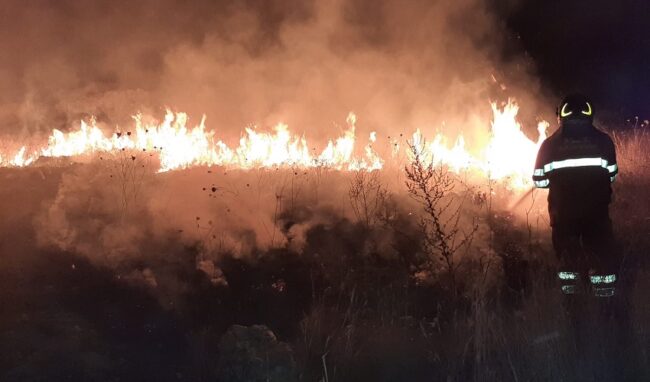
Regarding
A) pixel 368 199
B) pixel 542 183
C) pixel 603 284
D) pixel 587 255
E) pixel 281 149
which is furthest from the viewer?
pixel 281 149

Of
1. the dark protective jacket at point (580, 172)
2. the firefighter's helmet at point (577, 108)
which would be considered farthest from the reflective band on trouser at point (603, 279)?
the firefighter's helmet at point (577, 108)

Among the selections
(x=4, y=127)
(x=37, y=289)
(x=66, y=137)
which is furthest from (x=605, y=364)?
(x=4, y=127)

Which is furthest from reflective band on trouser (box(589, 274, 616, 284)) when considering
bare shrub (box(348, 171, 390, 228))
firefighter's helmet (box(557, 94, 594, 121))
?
bare shrub (box(348, 171, 390, 228))

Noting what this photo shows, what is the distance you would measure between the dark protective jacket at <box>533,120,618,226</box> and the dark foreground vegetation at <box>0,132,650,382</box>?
0.71 meters

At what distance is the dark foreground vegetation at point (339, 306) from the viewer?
12.4ft

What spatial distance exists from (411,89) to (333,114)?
187 centimetres

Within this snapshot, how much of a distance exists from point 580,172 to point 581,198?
23 centimetres

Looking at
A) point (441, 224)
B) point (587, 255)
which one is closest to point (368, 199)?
point (441, 224)

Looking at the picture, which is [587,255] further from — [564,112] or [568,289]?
[564,112]

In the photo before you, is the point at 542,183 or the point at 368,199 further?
the point at 368,199

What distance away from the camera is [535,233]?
6.23m

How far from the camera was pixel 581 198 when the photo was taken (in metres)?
4.38

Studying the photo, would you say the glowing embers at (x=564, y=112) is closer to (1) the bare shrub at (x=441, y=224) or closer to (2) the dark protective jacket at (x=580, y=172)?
(2) the dark protective jacket at (x=580, y=172)

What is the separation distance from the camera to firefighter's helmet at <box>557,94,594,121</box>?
4.45 m
